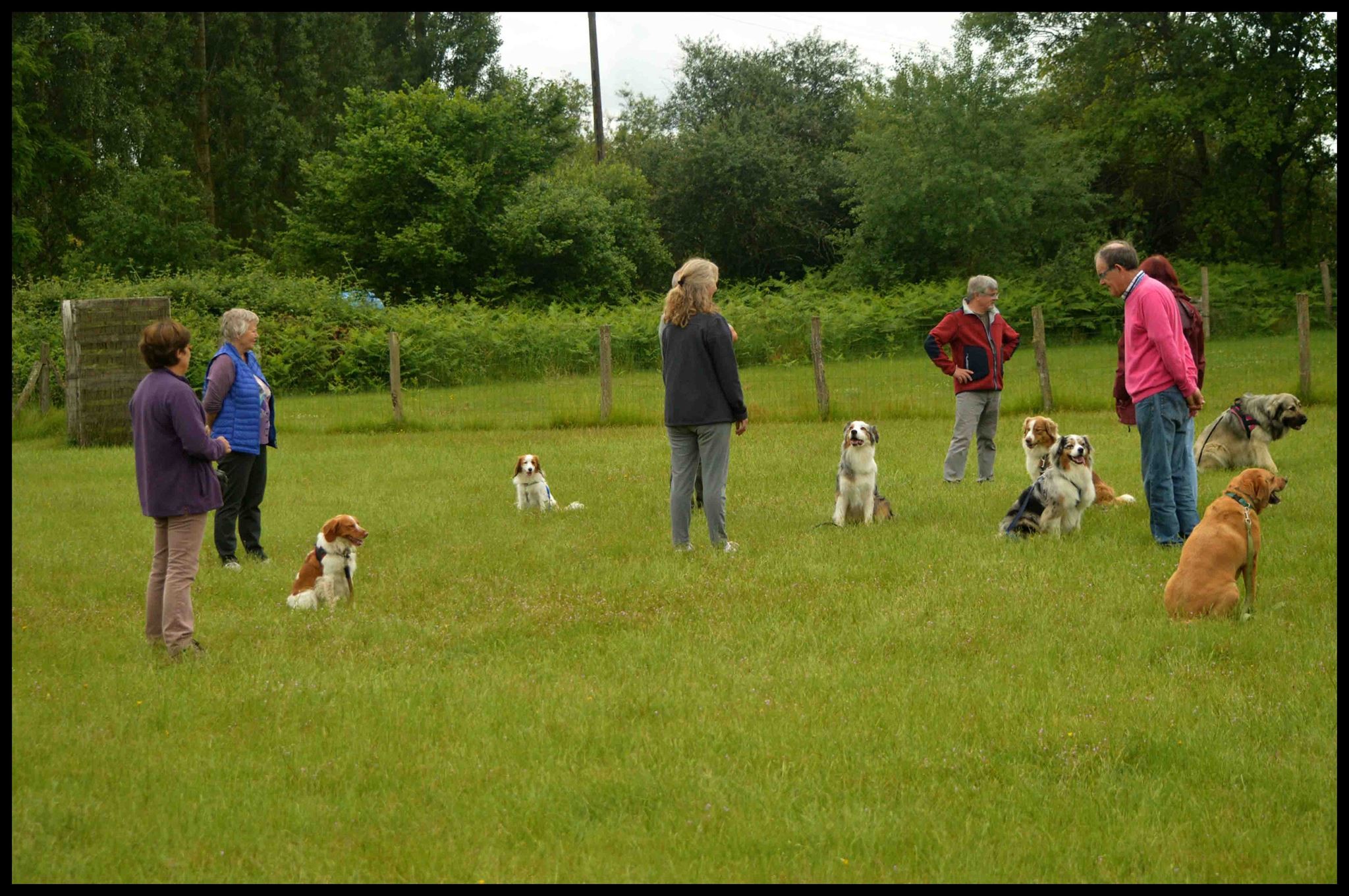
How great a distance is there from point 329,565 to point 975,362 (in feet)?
22.6

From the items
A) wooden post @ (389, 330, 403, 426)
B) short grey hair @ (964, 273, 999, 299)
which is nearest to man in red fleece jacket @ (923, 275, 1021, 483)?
short grey hair @ (964, 273, 999, 299)

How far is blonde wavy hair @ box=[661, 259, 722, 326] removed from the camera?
9.09m

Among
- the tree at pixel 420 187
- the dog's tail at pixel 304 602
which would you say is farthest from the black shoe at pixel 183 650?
the tree at pixel 420 187

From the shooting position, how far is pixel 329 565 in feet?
26.7

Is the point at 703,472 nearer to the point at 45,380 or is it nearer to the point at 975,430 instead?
the point at 975,430

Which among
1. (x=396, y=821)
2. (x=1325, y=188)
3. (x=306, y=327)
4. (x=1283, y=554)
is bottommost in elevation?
(x=396, y=821)

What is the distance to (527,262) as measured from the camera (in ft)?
120

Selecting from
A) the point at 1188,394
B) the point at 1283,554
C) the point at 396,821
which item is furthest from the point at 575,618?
the point at 1283,554

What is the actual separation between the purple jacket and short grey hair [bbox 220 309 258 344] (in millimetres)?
2289

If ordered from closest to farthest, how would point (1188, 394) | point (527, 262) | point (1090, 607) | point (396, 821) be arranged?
1. point (396, 821)
2. point (1090, 607)
3. point (1188, 394)
4. point (527, 262)

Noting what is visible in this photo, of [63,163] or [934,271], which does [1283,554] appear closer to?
[934,271]

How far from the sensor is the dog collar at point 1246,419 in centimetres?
1247

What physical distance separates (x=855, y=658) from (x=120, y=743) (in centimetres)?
363

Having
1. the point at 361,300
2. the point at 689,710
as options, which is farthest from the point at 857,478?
the point at 361,300
